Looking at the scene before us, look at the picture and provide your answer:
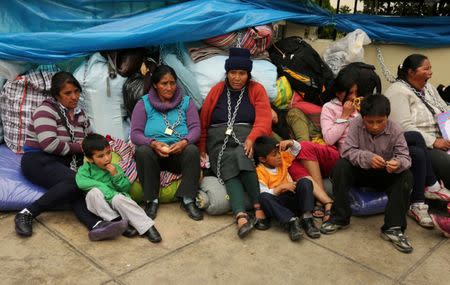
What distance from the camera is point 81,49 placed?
13.1 feet

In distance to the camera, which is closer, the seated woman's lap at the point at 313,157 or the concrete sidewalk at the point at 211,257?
the concrete sidewalk at the point at 211,257

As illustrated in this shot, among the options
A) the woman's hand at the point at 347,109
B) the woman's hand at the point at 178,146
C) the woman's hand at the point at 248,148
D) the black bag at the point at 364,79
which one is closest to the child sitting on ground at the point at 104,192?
the woman's hand at the point at 178,146

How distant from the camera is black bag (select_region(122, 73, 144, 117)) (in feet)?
13.1

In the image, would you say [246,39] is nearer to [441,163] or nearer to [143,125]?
[143,125]

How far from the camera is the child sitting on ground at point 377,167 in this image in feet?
10.6

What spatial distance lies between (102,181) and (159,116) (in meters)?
0.75

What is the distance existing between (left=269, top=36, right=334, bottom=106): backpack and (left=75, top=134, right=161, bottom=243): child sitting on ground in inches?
80.8

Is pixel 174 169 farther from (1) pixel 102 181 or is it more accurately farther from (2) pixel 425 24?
(2) pixel 425 24

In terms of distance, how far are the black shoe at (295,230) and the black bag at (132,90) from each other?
5.69 feet

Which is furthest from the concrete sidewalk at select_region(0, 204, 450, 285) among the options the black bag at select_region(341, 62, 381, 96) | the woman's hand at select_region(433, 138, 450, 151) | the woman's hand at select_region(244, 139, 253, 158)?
the black bag at select_region(341, 62, 381, 96)

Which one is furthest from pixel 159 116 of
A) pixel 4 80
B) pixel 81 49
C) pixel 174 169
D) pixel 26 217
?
pixel 4 80

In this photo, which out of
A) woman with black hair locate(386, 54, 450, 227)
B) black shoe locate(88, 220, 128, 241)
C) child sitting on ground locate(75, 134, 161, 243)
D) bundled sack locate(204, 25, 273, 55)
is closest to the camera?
black shoe locate(88, 220, 128, 241)

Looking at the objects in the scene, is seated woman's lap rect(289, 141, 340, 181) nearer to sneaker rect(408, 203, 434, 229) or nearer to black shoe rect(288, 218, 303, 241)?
black shoe rect(288, 218, 303, 241)

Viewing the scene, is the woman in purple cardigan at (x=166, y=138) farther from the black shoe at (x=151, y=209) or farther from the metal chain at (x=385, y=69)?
the metal chain at (x=385, y=69)
